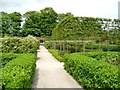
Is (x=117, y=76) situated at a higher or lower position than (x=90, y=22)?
lower

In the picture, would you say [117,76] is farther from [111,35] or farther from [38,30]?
[38,30]

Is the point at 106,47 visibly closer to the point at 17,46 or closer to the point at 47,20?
the point at 17,46

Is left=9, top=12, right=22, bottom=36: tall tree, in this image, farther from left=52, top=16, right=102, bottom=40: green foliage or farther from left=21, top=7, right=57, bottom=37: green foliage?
left=52, top=16, right=102, bottom=40: green foliage

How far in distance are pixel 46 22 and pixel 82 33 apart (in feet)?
120

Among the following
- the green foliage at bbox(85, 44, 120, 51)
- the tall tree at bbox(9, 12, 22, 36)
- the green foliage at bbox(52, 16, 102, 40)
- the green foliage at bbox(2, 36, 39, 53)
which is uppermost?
the tall tree at bbox(9, 12, 22, 36)

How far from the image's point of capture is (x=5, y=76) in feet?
16.4

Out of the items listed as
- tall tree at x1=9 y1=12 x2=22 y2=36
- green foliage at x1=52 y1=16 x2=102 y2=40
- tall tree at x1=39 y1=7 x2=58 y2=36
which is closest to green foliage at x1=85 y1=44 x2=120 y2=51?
green foliage at x1=52 y1=16 x2=102 y2=40

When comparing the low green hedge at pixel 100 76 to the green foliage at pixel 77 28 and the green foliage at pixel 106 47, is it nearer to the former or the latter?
the green foliage at pixel 77 28

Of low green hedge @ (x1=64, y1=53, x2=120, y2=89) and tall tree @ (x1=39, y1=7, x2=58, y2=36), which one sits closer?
low green hedge @ (x1=64, y1=53, x2=120, y2=89)

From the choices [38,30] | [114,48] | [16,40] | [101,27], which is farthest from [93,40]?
[38,30]

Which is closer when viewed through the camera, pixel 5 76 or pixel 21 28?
pixel 5 76

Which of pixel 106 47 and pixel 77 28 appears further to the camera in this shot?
pixel 106 47

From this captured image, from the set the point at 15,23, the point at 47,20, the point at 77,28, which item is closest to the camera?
the point at 77,28

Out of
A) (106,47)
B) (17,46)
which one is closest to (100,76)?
(17,46)
